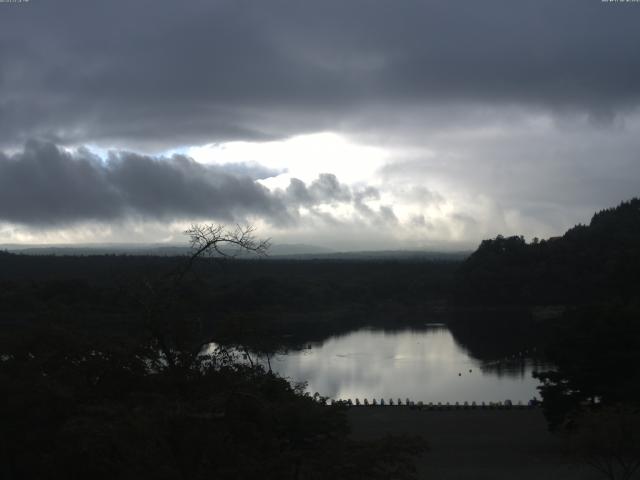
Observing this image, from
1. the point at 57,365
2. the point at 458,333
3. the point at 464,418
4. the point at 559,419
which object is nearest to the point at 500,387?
the point at 464,418

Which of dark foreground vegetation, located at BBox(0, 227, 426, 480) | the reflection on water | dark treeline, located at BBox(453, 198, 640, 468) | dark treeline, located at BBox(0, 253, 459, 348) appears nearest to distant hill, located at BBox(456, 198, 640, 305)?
dark treeline, located at BBox(453, 198, 640, 468)

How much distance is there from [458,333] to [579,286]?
2098 cm

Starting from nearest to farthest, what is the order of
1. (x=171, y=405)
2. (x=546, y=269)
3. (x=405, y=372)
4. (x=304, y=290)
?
(x=171, y=405) < (x=405, y=372) < (x=304, y=290) < (x=546, y=269)

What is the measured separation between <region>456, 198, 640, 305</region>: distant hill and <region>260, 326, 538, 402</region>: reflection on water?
2283 centimetres

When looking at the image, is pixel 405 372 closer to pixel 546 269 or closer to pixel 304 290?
pixel 304 290

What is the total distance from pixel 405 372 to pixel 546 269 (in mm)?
38648

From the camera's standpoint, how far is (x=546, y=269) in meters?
69.3

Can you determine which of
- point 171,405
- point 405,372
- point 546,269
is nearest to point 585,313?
point 171,405

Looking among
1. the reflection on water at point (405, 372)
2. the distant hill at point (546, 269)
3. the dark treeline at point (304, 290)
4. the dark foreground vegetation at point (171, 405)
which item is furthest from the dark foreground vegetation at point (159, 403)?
the distant hill at point (546, 269)

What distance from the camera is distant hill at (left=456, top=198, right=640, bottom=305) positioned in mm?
66688

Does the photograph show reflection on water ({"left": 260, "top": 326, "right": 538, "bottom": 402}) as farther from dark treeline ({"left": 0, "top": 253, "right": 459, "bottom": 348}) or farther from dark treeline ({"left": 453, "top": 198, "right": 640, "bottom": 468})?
dark treeline ({"left": 453, "top": 198, "right": 640, "bottom": 468})

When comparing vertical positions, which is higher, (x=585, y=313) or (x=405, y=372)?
(x=585, y=313)

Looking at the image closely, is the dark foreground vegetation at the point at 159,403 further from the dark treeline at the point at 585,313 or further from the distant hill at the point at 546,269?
the distant hill at the point at 546,269

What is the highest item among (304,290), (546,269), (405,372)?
(546,269)
